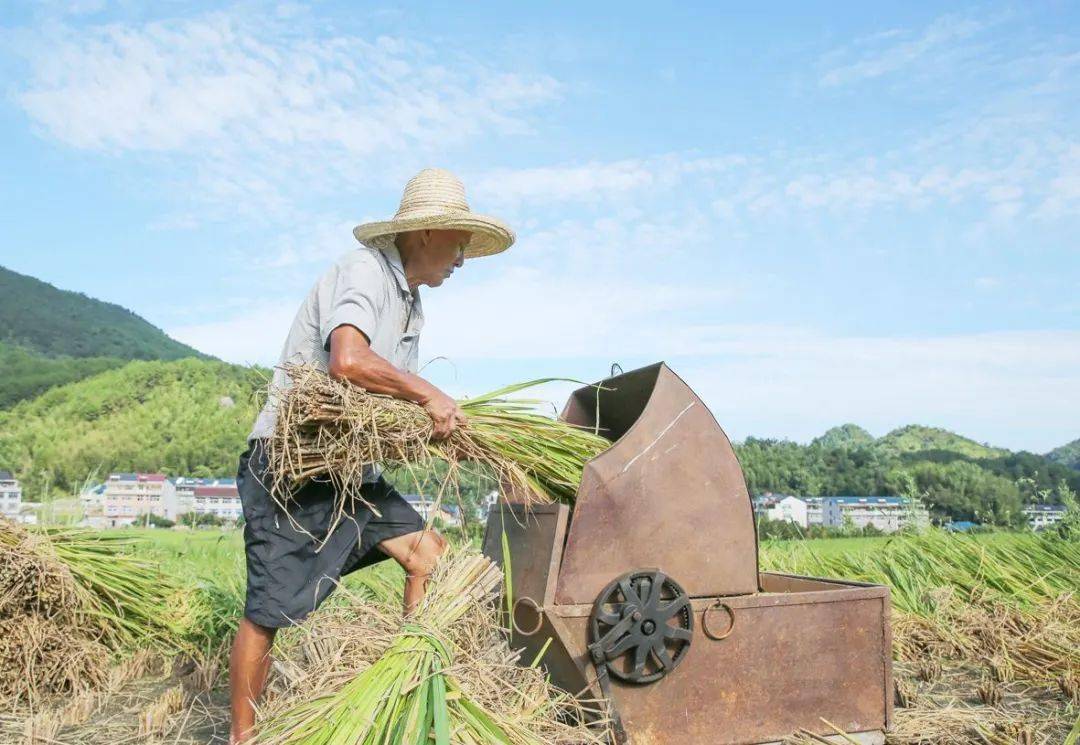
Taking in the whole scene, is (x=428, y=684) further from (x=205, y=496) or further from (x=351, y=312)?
(x=205, y=496)

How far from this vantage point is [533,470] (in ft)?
10.1

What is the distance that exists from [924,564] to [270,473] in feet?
16.4

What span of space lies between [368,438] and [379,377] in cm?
21

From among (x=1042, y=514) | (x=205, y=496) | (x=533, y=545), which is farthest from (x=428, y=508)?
(x=205, y=496)

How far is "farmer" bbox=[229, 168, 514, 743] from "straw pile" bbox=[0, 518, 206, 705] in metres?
2.01

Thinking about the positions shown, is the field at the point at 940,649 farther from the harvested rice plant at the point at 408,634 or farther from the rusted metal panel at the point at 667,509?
the rusted metal panel at the point at 667,509

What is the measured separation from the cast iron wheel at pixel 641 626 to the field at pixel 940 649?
992 millimetres

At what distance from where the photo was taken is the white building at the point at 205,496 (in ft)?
81.8

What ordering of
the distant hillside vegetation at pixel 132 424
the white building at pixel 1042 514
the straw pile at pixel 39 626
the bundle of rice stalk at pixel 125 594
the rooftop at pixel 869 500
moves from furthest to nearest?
1. the distant hillside vegetation at pixel 132 424
2. the rooftop at pixel 869 500
3. the white building at pixel 1042 514
4. the bundle of rice stalk at pixel 125 594
5. the straw pile at pixel 39 626

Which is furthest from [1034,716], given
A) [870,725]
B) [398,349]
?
[398,349]

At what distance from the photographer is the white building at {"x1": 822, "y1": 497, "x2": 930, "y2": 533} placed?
7.51m

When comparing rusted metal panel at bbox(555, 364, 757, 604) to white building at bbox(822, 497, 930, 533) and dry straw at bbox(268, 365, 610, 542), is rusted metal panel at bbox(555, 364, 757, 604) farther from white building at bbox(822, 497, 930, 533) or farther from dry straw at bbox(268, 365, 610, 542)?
white building at bbox(822, 497, 930, 533)

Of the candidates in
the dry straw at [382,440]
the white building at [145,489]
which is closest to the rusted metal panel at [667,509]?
the dry straw at [382,440]

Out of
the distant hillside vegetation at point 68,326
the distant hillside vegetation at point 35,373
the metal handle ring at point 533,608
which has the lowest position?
the metal handle ring at point 533,608
